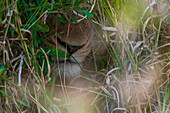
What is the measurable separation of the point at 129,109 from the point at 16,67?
679mm

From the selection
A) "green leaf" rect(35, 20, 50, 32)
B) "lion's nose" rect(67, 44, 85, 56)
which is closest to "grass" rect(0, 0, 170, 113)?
"green leaf" rect(35, 20, 50, 32)

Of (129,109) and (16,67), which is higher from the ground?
(16,67)

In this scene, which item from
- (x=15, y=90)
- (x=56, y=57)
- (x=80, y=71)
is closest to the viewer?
(x=15, y=90)

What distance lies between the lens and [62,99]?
1.22 m

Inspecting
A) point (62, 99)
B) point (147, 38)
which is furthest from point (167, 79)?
point (62, 99)

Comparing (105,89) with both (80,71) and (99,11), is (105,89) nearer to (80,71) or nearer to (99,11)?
(80,71)

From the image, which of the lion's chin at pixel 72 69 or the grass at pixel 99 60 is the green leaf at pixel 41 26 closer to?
the grass at pixel 99 60

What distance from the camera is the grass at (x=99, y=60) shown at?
3.51 feet

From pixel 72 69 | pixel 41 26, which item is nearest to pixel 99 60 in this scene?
pixel 72 69

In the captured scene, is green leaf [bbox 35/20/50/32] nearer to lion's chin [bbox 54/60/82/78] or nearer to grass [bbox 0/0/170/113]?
grass [bbox 0/0/170/113]

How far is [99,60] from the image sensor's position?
1.30 m

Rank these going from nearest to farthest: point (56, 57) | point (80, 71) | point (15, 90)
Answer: point (15, 90)
point (56, 57)
point (80, 71)

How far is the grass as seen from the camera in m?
→ 1.07

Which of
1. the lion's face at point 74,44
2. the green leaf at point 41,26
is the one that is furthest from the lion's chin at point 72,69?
the green leaf at point 41,26
